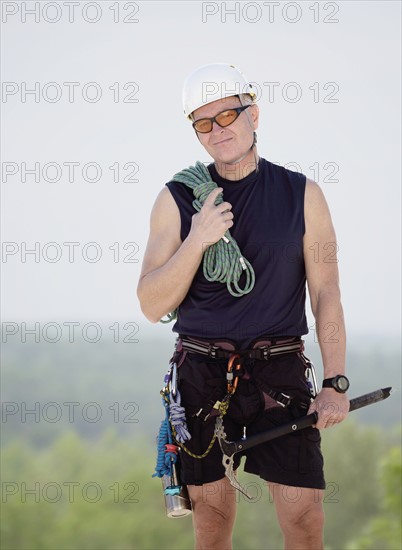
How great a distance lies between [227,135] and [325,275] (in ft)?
2.25

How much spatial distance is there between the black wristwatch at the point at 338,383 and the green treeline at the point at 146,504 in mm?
7755

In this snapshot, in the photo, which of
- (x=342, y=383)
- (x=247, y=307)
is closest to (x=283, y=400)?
(x=342, y=383)

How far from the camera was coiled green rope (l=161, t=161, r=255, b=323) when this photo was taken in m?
3.43

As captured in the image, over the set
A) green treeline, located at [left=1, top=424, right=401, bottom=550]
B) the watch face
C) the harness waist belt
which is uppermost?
the harness waist belt

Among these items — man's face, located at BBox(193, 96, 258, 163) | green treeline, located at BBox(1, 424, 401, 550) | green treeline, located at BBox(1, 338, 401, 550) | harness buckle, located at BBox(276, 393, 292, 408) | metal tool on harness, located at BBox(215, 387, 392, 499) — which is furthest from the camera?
green treeline, located at BBox(1, 338, 401, 550)

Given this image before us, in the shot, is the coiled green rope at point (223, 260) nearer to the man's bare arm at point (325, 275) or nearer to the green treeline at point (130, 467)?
the man's bare arm at point (325, 275)

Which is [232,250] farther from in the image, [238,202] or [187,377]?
[187,377]

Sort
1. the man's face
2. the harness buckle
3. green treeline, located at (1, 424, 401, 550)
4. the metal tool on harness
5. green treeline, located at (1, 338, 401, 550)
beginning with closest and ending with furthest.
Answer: the metal tool on harness → the harness buckle → the man's face → green treeline, located at (1, 424, 401, 550) → green treeline, located at (1, 338, 401, 550)

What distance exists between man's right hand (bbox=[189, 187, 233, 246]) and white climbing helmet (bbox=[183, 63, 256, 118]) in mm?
413

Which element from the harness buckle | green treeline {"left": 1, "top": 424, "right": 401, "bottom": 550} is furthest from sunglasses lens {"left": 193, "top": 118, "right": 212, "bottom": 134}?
green treeline {"left": 1, "top": 424, "right": 401, "bottom": 550}

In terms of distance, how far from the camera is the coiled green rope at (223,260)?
3.43 meters

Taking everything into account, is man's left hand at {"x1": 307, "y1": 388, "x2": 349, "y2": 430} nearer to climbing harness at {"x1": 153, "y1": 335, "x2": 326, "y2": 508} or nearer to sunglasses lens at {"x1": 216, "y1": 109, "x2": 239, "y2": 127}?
climbing harness at {"x1": 153, "y1": 335, "x2": 326, "y2": 508}

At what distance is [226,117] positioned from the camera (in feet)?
11.6

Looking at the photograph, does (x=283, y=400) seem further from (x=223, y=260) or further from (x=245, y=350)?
(x=223, y=260)
